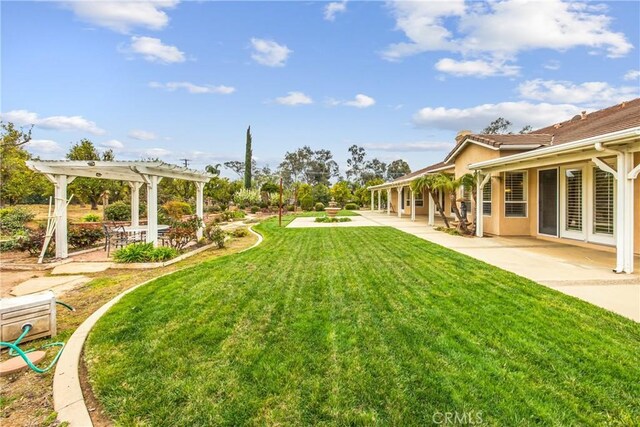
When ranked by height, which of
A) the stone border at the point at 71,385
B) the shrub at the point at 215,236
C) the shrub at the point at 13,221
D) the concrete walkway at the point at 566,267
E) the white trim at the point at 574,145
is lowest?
the stone border at the point at 71,385

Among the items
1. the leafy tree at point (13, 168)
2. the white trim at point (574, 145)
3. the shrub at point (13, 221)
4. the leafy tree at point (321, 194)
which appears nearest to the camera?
the white trim at point (574, 145)

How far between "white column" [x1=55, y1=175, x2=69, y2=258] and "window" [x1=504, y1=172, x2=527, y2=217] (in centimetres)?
1437

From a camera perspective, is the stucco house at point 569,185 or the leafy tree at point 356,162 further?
the leafy tree at point 356,162

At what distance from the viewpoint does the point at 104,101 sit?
1639 cm

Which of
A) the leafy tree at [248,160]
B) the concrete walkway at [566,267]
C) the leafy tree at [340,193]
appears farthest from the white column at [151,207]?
the leafy tree at [248,160]

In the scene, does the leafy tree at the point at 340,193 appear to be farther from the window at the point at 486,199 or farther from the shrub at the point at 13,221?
the shrub at the point at 13,221

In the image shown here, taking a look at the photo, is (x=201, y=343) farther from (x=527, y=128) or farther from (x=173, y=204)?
(x=527, y=128)

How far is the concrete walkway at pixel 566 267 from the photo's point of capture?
5094 mm

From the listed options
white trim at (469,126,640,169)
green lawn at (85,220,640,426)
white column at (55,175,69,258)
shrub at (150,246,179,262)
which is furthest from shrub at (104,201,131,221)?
white trim at (469,126,640,169)

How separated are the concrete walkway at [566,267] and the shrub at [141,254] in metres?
8.11

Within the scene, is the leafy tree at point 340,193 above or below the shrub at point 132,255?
above

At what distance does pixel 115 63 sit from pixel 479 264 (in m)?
15.2

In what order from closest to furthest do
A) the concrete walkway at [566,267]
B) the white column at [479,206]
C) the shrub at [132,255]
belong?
1. the concrete walkway at [566,267]
2. the shrub at [132,255]
3. the white column at [479,206]

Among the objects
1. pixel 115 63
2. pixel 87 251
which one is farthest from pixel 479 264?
pixel 115 63
